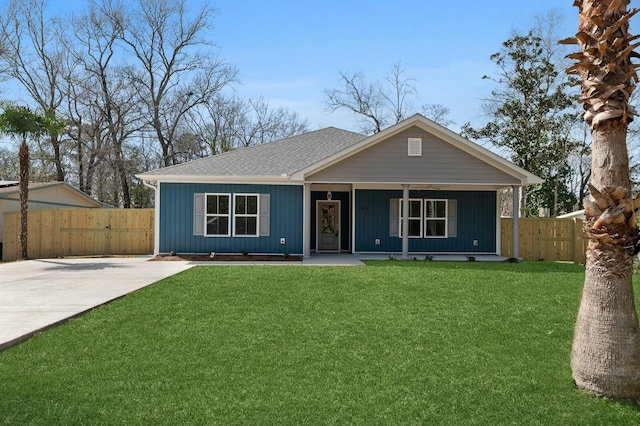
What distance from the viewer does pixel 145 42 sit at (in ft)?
99.6

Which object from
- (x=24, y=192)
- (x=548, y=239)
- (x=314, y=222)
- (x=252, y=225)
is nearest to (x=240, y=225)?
(x=252, y=225)

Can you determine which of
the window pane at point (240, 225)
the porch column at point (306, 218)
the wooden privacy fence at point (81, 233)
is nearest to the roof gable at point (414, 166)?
the porch column at point (306, 218)

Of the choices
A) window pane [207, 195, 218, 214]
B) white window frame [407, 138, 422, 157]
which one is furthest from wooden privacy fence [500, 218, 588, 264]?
window pane [207, 195, 218, 214]

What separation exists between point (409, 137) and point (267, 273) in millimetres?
6848

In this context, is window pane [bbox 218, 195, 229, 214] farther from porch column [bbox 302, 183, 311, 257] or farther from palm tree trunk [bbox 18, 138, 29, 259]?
palm tree trunk [bbox 18, 138, 29, 259]

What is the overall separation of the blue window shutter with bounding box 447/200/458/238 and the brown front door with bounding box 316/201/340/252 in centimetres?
402

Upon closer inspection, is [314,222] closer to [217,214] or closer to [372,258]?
[372,258]

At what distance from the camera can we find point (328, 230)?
56.0ft

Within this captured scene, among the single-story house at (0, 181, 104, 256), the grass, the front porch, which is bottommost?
the grass

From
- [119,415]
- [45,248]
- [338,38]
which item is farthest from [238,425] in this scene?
[45,248]

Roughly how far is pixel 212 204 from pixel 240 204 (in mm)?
905

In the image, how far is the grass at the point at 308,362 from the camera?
3635 millimetres

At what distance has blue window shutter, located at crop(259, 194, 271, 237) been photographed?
15.0 meters

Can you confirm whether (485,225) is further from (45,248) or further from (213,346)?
(45,248)
